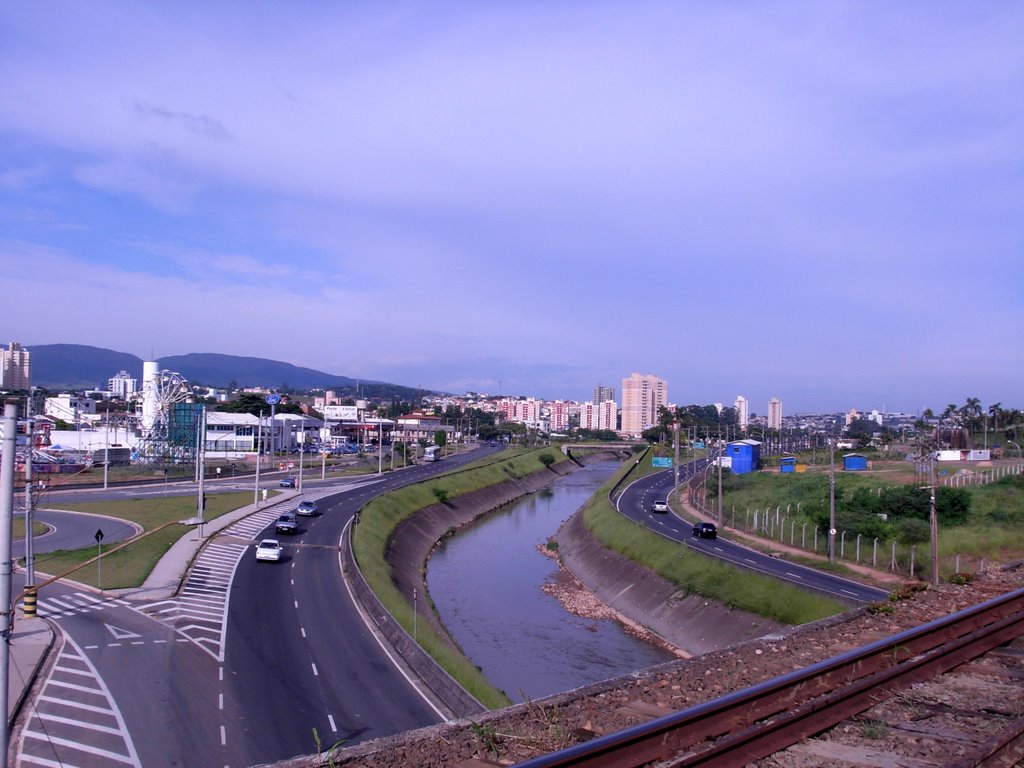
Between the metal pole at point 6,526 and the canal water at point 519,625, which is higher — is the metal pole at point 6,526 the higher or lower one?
the higher one

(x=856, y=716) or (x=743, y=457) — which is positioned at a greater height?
(x=856, y=716)

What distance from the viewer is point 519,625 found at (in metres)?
32.3

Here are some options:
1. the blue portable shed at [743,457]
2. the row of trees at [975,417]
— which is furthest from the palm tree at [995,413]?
the blue portable shed at [743,457]

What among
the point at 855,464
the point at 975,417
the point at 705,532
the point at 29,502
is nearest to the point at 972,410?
the point at 975,417

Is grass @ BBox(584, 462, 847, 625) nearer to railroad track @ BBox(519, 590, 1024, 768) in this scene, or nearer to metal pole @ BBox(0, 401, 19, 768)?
railroad track @ BBox(519, 590, 1024, 768)

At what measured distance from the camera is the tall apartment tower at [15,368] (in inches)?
897

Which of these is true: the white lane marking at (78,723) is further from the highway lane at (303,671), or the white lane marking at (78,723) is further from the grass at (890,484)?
the grass at (890,484)

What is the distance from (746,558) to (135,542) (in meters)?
27.0

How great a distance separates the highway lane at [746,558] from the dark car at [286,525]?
19.3 m

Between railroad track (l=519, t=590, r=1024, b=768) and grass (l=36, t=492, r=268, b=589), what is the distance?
2516cm

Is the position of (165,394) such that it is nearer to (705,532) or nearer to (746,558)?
(705,532)

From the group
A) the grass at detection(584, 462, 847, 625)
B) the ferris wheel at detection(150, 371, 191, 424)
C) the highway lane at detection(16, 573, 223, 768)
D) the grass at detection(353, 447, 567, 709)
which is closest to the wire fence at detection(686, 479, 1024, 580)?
the grass at detection(584, 462, 847, 625)

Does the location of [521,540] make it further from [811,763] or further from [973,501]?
[811,763]

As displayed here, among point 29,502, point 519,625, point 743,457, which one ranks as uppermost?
point 29,502
